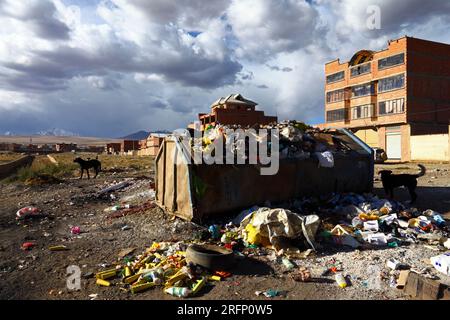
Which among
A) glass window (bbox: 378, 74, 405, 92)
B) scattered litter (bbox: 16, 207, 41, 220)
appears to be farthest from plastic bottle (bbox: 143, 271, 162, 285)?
glass window (bbox: 378, 74, 405, 92)

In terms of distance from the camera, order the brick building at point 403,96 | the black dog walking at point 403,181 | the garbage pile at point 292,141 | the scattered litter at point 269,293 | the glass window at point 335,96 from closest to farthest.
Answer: the scattered litter at point 269,293, the garbage pile at point 292,141, the black dog walking at point 403,181, the brick building at point 403,96, the glass window at point 335,96

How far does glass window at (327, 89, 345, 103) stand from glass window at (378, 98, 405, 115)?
18.5 feet

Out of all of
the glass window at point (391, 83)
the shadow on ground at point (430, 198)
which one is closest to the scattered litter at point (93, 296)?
the shadow on ground at point (430, 198)

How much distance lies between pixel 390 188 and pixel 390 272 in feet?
14.7

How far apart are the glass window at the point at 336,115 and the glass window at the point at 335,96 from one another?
127cm

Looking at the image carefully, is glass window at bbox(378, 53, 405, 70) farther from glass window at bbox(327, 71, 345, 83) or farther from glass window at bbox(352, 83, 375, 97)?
glass window at bbox(327, 71, 345, 83)

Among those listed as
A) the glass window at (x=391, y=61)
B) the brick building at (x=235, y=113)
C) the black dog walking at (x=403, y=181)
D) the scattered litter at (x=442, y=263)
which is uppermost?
the glass window at (x=391, y=61)

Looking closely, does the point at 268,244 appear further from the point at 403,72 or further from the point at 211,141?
the point at 403,72

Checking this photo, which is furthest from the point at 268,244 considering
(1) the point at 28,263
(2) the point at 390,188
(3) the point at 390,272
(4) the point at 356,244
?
(2) the point at 390,188

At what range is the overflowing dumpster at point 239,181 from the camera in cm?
634

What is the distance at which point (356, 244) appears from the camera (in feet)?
17.6

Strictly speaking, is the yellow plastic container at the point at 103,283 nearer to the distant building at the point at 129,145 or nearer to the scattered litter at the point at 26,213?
the scattered litter at the point at 26,213

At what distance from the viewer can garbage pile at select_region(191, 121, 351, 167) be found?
273 inches
